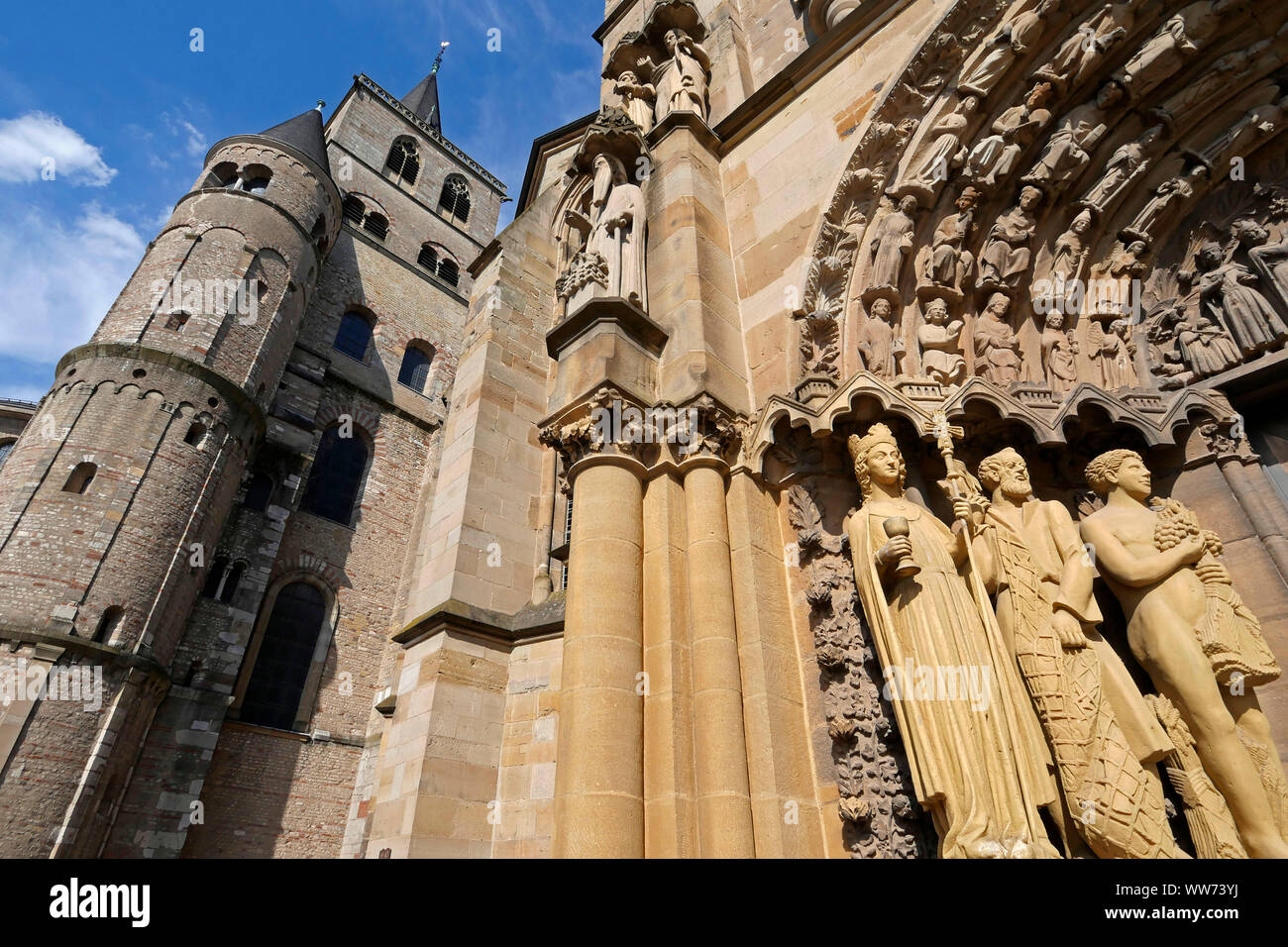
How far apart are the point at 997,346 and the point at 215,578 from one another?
1710 cm

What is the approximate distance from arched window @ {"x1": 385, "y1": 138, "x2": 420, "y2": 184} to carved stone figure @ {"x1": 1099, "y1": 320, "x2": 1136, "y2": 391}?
114 ft

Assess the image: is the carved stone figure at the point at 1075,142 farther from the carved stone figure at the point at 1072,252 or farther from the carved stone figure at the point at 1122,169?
the carved stone figure at the point at 1072,252

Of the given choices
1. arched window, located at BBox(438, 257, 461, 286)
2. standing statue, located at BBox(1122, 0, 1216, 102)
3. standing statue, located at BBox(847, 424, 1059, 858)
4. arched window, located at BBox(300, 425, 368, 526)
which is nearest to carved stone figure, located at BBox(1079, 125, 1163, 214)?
standing statue, located at BBox(1122, 0, 1216, 102)

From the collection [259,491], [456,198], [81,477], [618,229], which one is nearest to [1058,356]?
[618,229]

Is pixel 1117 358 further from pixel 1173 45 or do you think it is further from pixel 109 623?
pixel 109 623

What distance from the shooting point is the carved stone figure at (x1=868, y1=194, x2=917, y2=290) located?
17.3 feet

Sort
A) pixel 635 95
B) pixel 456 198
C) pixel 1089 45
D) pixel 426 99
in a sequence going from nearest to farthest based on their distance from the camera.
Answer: pixel 1089 45 → pixel 635 95 → pixel 456 198 → pixel 426 99

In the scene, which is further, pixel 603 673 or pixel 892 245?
pixel 892 245

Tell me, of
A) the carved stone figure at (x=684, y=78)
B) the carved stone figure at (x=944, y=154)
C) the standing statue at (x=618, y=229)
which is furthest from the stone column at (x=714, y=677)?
the carved stone figure at (x=684, y=78)

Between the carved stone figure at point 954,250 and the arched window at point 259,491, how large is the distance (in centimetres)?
1743

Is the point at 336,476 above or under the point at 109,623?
above

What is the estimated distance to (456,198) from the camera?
36.6m

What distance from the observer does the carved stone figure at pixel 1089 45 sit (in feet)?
17.2

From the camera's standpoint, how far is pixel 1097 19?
5.33m
